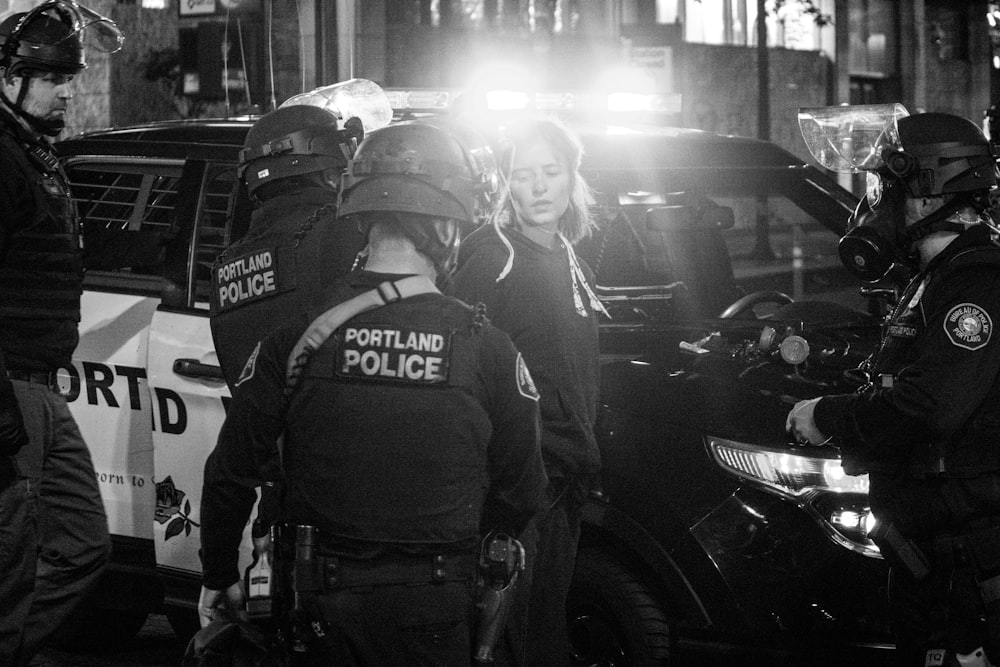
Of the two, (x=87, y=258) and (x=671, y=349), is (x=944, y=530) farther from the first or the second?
(x=87, y=258)

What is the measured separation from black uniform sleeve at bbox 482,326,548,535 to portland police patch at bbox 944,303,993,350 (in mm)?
1061

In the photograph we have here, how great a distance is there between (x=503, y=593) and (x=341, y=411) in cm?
49

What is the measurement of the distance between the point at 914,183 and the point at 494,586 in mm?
1491

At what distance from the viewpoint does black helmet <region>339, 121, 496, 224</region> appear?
2723mm

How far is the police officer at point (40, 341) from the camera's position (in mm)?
3896

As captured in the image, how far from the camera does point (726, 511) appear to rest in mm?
3773

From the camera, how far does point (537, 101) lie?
215 inches

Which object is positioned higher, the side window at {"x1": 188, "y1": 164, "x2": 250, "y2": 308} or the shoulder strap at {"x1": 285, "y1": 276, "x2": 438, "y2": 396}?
the side window at {"x1": 188, "y1": 164, "x2": 250, "y2": 308}

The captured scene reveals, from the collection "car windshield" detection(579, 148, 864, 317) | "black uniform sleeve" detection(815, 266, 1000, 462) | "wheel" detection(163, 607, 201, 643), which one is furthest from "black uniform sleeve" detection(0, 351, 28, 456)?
"black uniform sleeve" detection(815, 266, 1000, 462)

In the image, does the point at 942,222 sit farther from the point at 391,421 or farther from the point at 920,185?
the point at 391,421

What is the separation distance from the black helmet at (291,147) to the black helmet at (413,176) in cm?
95

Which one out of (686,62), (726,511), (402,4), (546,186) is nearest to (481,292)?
(546,186)

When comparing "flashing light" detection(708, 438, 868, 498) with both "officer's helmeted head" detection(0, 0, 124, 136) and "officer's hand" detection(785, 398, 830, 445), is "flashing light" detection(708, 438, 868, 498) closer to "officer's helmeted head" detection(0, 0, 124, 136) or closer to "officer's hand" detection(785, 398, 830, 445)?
"officer's hand" detection(785, 398, 830, 445)

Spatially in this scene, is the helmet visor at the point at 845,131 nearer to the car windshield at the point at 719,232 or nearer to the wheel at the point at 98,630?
the car windshield at the point at 719,232
